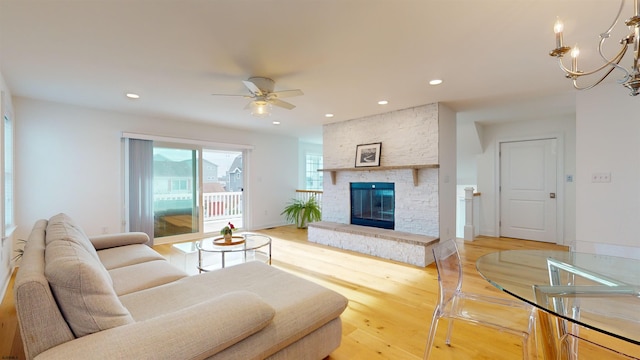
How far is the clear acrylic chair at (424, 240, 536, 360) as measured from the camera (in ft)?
5.05

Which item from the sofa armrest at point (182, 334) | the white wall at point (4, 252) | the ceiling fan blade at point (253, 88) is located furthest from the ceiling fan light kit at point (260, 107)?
the white wall at point (4, 252)

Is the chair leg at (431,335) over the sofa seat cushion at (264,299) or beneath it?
beneath

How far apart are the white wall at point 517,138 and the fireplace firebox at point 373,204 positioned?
7.54 ft

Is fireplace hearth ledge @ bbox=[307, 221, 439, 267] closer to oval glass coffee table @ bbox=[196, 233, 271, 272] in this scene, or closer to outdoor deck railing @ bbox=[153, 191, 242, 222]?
oval glass coffee table @ bbox=[196, 233, 271, 272]

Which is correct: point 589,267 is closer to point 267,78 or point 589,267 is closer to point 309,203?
point 267,78

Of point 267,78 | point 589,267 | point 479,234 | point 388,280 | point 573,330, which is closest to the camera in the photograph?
point 573,330

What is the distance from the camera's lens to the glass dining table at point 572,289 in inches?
46.5

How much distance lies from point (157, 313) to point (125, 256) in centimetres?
131

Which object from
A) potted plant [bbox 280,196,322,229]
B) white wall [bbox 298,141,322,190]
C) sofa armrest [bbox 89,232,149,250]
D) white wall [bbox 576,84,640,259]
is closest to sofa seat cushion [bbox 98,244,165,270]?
sofa armrest [bbox 89,232,149,250]

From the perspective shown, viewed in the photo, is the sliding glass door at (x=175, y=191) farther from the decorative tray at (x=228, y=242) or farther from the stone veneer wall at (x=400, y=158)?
the stone veneer wall at (x=400, y=158)

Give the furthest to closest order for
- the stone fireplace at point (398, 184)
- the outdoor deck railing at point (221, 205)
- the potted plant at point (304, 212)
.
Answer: the outdoor deck railing at point (221, 205), the potted plant at point (304, 212), the stone fireplace at point (398, 184)

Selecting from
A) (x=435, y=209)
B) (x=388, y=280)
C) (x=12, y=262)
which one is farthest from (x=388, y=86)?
(x=12, y=262)

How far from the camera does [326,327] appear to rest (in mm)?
1639

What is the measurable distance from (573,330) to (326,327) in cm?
147
